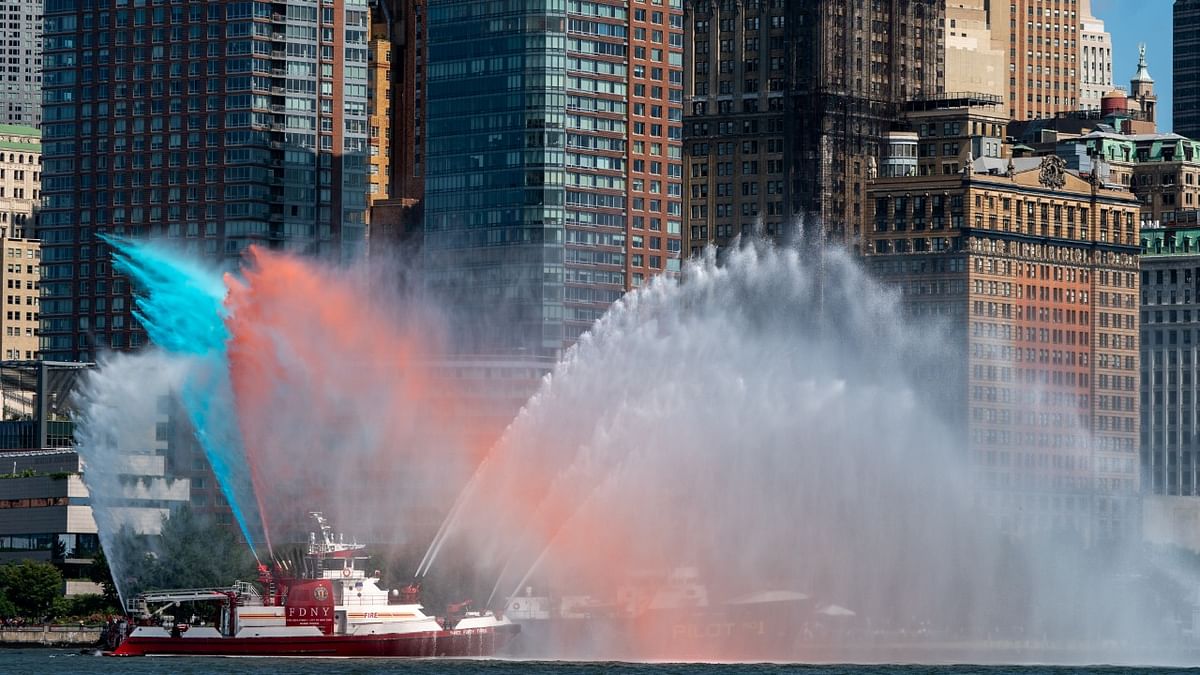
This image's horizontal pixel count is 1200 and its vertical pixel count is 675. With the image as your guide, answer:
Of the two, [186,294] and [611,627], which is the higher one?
[186,294]

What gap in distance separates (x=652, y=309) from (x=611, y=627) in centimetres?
1937

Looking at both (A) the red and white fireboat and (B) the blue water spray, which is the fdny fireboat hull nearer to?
(A) the red and white fireboat

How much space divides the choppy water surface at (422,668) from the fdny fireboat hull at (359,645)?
0.52 meters

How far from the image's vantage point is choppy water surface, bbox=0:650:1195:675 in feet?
526

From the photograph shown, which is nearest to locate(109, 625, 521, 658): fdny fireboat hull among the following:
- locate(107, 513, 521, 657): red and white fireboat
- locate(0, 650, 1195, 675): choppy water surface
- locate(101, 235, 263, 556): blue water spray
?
locate(107, 513, 521, 657): red and white fireboat

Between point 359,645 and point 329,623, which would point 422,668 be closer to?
point 359,645

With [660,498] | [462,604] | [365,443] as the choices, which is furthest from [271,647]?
[365,443]

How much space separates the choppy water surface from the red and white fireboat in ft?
2.44

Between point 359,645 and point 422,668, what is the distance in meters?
5.11

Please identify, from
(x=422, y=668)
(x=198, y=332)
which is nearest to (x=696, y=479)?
(x=422, y=668)

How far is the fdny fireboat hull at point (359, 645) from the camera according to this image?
545 ft

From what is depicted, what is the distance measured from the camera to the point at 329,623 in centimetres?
16625

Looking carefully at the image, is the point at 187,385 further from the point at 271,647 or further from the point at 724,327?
the point at 724,327

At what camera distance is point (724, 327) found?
16662 centimetres
